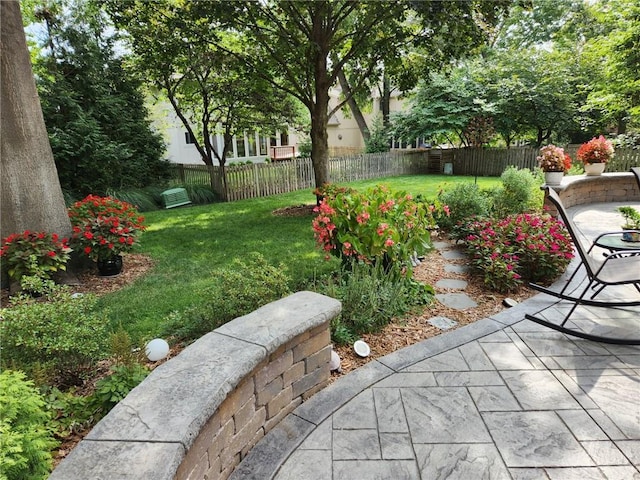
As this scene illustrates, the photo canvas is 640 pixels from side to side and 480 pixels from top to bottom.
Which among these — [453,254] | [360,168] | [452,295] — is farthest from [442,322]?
[360,168]

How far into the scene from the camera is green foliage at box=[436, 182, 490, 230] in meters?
5.63

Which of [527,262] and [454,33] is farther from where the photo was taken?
[454,33]

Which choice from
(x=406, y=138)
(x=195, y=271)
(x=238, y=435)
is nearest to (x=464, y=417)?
(x=238, y=435)

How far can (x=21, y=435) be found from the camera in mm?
1340

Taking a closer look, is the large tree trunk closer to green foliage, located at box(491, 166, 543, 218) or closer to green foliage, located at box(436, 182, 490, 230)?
green foliage, located at box(436, 182, 490, 230)

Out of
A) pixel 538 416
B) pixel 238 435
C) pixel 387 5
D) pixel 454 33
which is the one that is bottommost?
pixel 538 416

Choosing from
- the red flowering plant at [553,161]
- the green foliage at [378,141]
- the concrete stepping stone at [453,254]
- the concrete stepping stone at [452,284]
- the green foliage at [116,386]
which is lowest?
the concrete stepping stone at [452,284]

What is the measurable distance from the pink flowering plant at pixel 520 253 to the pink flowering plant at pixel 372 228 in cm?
75

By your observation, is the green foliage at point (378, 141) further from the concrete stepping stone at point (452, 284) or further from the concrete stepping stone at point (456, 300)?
the concrete stepping stone at point (456, 300)

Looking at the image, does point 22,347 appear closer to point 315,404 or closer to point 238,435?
point 238,435

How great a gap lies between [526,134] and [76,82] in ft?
48.8

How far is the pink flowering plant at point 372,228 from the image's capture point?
3406 millimetres

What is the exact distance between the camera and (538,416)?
2086 millimetres

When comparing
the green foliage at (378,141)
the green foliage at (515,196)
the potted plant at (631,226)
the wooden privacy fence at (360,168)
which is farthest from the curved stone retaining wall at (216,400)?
the green foliage at (378,141)
